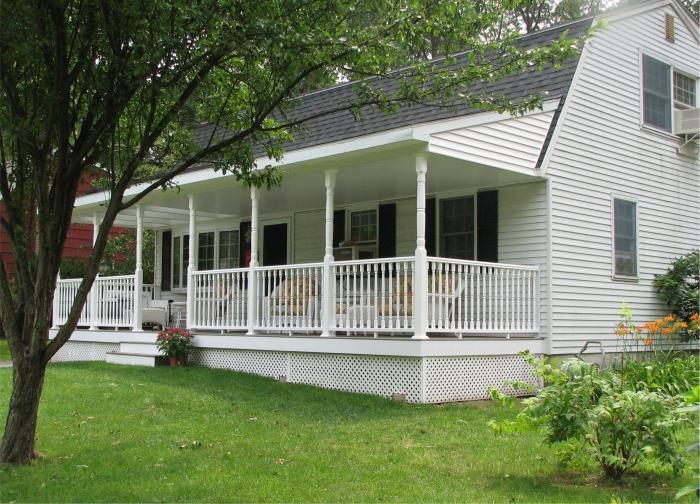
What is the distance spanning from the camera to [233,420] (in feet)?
28.4

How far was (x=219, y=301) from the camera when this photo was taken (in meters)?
13.3

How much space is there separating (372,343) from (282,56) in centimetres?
484

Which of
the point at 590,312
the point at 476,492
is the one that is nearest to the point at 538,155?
the point at 590,312

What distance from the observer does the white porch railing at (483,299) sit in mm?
10328

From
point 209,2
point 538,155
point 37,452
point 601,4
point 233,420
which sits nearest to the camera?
point 209,2

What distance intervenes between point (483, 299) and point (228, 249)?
8617 millimetres

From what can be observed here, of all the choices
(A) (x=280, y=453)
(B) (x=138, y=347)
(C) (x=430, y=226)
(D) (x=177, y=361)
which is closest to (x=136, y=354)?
(B) (x=138, y=347)

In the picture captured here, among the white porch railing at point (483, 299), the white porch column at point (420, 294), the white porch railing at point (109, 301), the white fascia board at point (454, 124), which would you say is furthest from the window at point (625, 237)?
the white porch railing at point (109, 301)

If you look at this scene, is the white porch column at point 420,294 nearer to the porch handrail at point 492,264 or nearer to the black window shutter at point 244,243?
the porch handrail at point 492,264

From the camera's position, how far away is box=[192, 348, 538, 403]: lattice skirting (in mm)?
10156

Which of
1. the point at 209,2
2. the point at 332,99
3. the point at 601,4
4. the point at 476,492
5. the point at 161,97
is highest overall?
the point at 601,4

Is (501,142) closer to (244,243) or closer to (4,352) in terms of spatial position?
(244,243)

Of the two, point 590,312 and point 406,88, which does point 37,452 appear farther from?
point 590,312

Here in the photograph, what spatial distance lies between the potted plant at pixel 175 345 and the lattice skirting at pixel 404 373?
5.55ft
